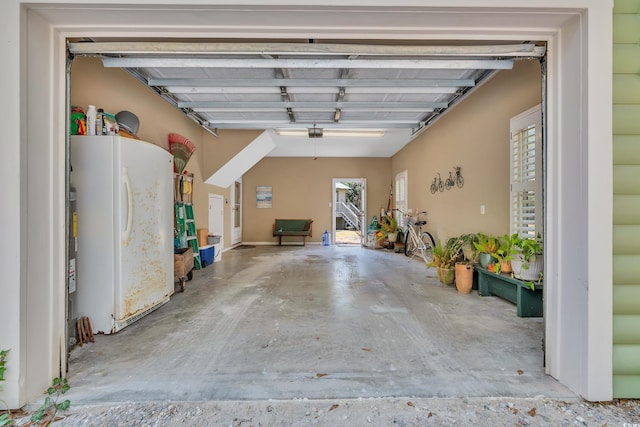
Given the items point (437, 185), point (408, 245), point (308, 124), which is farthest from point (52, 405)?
point (408, 245)

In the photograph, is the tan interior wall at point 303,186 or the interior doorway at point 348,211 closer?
the tan interior wall at point 303,186

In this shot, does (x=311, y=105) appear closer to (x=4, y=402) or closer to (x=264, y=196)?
(x=4, y=402)

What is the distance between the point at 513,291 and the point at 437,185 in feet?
8.39

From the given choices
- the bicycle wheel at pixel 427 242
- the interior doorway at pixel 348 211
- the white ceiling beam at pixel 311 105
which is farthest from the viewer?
the interior doorway at pixel 348 211

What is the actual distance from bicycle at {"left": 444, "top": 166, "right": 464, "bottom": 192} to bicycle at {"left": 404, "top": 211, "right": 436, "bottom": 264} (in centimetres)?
108

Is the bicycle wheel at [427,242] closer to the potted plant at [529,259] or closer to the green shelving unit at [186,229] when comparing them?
the potted plant at [529,259]

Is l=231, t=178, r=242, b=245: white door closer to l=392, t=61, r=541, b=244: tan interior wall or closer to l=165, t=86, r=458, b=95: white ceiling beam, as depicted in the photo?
l=165, t=86, r=458, b=95: white ceiling beam

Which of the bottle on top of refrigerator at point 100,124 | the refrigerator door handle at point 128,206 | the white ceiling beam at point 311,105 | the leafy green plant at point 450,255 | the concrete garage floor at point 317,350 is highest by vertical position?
the white ceiling beam at point 311,105

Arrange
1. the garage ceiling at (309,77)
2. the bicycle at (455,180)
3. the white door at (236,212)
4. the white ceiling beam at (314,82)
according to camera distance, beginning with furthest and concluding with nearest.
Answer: the white door at (236,212), the bicycle at (455,180), the white ceiling beam at (314,82), the garage ceiling at (309,77)

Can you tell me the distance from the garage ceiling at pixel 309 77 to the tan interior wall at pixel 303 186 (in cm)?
316

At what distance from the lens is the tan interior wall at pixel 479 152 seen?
2883 mm

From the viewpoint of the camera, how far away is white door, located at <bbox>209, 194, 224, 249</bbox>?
18.2 feet

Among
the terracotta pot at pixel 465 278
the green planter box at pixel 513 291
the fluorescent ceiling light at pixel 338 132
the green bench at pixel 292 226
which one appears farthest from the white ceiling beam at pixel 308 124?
the green bench at pixel 292 226

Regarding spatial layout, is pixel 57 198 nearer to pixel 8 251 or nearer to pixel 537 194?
pixel 8 251
